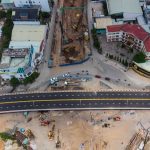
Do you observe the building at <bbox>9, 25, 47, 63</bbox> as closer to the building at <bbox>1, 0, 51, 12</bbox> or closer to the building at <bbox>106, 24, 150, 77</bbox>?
the building at <bbox>1, 0, 51, 12</bbox>

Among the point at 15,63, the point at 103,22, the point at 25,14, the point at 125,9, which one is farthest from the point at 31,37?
the point at 125,9

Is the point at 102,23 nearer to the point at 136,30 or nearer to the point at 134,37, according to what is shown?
the point at 136,30

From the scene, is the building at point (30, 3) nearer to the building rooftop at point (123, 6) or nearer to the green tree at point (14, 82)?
the building rooftop at point (123, 6)

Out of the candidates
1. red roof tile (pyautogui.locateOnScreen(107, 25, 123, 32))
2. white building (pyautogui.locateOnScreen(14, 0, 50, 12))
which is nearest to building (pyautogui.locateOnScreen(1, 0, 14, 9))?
white building (pyautogui.locateOnScreen(14, 0, 50, 12))

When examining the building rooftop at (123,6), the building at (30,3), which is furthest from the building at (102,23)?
the building at (30,3)

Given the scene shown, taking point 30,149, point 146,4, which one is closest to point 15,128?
point 30,149

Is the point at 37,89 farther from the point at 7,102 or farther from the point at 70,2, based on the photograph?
the point at 70,2
